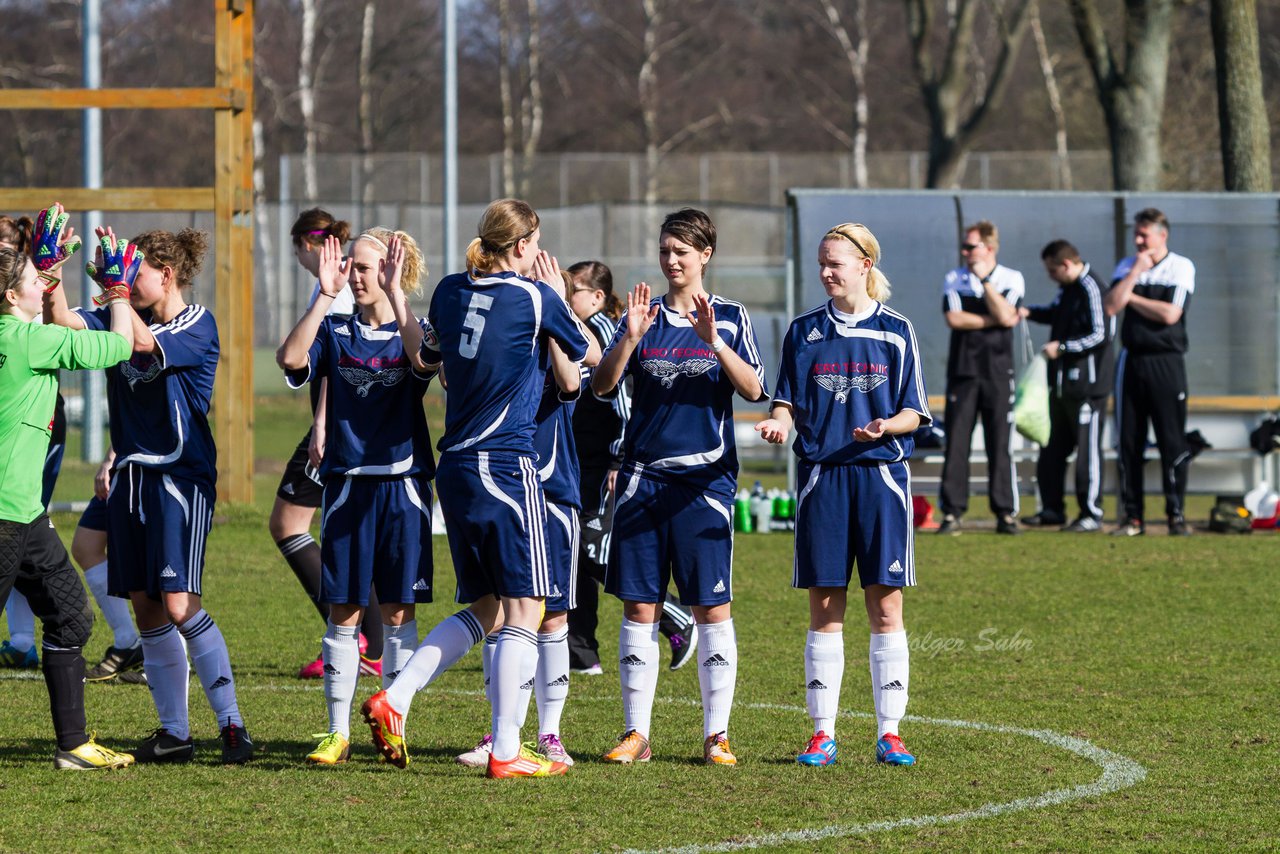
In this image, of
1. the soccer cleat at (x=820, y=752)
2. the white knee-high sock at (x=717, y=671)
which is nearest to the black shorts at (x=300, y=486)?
the white knee-high sock at (x=717, y=671)

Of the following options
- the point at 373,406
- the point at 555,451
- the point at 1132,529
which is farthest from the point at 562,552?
the point at 1132,529

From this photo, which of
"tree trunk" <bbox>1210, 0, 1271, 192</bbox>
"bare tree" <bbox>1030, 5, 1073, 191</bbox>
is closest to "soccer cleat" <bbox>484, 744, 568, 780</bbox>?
"tree trunk" <bbox>1210, 0, 1271, 192</bbox>

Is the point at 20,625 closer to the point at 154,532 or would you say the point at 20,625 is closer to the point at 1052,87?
the point at 154,532

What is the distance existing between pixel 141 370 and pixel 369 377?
80 centimetres

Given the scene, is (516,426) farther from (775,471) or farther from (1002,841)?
(775,471)

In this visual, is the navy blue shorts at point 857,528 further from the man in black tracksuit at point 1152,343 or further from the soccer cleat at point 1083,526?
the soccer cleat at point 1083,526

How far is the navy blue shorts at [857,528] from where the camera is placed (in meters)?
6.14

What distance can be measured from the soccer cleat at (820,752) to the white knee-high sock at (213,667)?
203 cm

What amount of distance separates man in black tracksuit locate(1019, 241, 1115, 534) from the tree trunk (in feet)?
16.5

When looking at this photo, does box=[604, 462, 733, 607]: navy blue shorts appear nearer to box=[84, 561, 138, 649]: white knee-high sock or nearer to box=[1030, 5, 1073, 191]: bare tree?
box=[84, 561, 138, 649]: white knee-high sock

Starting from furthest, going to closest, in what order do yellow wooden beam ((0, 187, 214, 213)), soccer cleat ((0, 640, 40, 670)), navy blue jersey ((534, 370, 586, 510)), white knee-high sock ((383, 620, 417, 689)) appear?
yellow wooden beam ((0, 187, 214, 213))
soccer cleat ((0, 640, 40, 670))
white knee-high sock ((383, 620, 417, 689))
navy blue jersey ((534, 370, 586, 510))

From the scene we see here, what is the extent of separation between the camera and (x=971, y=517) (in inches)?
627

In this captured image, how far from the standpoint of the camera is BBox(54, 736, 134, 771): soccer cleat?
604 centimetres

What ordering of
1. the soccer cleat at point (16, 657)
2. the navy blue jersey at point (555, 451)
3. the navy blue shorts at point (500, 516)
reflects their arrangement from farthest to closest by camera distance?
the soccer cleat at point (16, 657)
the navy blue jersey at point (555, 451)
the navy blue shorts at point (500, 516)
